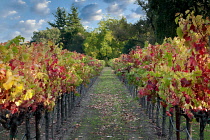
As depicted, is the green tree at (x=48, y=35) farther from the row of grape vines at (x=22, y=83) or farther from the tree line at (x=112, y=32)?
the row of grape vines at (x=22, y=83)

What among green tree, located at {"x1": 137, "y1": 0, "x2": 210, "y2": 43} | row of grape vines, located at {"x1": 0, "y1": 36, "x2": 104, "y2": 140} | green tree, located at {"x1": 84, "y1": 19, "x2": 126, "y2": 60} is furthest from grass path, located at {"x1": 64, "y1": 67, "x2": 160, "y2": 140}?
green tree, located at {"x1": 84, "y1": 19, "x2": 126, "y2": 60}

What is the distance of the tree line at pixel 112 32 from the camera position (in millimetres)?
25672

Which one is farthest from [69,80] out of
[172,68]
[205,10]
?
[205,10]

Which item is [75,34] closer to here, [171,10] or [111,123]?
[171,10]

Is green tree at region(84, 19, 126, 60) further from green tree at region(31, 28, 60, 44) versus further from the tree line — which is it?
green tree at region(31, 28, 60, 44)

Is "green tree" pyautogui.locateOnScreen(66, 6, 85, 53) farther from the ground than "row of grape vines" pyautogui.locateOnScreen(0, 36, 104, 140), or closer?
farther from the ground

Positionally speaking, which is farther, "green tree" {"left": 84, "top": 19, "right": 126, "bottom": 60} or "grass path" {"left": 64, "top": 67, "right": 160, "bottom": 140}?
"green tree" {"left": 84, "top": 19, "right": 126, "bottom": 60}

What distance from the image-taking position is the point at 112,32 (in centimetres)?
5450

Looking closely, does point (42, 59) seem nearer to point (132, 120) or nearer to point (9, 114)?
point (9, 114)

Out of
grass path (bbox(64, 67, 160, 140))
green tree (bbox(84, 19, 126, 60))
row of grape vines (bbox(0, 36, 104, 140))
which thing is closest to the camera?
row of grape vines (bbox(0, 36, 104, 140))

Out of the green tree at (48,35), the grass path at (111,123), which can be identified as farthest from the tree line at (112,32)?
the grass path at (111,123)

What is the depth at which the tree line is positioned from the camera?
2567 centimetres

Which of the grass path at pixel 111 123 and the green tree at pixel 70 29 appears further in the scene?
the green tree at pixel 70 29

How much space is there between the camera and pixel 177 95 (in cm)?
540
